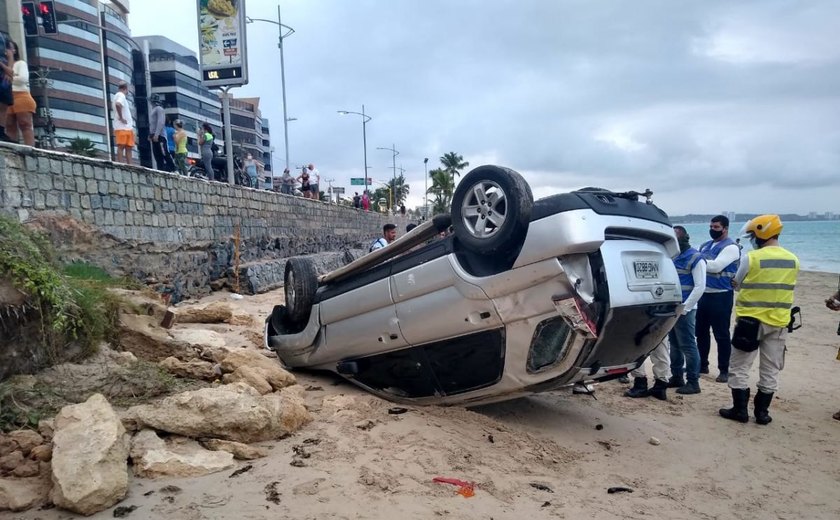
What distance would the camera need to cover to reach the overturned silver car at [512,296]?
3.57m

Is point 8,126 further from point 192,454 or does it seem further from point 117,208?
point 192,454

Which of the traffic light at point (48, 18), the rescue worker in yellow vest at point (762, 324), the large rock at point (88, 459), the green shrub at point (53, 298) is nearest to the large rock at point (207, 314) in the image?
the green shrub at point (53, 298)

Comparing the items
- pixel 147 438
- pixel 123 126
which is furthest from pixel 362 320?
pixel 123 126

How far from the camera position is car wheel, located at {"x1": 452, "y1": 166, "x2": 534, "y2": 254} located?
3643 millimetres

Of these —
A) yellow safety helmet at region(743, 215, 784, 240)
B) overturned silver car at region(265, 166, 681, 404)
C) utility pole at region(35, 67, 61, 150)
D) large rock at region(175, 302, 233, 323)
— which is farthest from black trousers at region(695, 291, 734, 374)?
utility pole at region(35, 67, 61, 150)

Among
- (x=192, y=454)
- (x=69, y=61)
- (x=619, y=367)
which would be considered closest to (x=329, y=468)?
(x=192, y=454)

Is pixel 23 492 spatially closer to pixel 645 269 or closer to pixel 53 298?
pixel 53 298

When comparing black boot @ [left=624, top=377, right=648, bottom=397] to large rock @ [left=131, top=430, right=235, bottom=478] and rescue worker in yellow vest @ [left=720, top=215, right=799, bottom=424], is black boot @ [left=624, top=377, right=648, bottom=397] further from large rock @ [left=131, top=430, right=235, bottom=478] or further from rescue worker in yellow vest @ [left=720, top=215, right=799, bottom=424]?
large rock @ [left=131, top=430, right=235, bottom=478]

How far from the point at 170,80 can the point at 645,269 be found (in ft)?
230

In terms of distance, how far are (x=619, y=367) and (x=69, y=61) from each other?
59.1 metres

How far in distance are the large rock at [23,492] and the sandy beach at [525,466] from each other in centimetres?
6

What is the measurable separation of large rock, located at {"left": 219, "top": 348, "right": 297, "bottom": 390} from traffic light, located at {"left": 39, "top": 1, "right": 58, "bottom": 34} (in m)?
17.2

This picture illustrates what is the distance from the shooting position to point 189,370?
14.6 feet

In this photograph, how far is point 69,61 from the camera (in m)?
49.9
